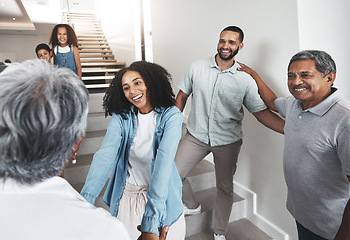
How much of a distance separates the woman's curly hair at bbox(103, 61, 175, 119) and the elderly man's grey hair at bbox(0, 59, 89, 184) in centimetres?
68

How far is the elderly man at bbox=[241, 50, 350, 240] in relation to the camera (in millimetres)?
1124

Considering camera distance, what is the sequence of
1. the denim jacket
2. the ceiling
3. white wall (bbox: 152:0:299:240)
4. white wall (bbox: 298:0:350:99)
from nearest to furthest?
1. the denim jacket
2. white wall (bbox: 298:0:350:99)
3. white wall (bbox: 152:0:299:240)
4. the ceiling

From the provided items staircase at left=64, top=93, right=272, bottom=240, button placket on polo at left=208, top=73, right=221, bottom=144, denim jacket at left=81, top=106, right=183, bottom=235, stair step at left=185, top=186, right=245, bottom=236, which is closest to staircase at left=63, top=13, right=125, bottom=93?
staircase at left=64, top=93, right=272, bottom=240

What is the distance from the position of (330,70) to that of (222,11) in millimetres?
1497

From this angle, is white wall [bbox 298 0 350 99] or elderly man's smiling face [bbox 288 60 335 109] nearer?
elderly man's smiling face [bbox 288 60 335 109]

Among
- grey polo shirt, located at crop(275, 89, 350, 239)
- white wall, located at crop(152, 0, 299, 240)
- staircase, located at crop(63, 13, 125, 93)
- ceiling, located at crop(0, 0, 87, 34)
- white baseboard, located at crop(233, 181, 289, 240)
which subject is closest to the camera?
grey polo shirt, located at crop(275, 89, 350, 239)

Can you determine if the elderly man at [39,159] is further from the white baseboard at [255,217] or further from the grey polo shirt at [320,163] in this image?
the white baseboard at [255,217]

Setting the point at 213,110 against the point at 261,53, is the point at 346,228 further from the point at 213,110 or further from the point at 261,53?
the point at 261,53

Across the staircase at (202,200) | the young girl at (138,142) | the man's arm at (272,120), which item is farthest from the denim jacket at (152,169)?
the staircase at (202,200)

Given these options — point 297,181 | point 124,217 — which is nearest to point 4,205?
point 124,217

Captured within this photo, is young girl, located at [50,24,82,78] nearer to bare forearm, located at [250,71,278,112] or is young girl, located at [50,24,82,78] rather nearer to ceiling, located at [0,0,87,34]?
bare forearm, located at [250,71,278,112]

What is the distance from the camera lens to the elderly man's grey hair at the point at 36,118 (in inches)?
18.1

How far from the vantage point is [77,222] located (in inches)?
18.0

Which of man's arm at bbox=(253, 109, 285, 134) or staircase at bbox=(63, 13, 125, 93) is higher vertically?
staircase at bbox=(63, 13, 125, 93)
